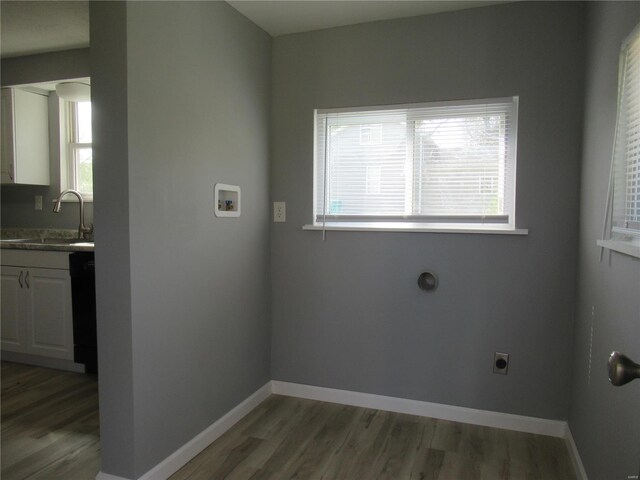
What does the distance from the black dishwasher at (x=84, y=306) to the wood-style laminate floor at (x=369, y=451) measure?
129cm

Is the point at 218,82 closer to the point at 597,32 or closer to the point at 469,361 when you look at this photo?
the point at 597,32

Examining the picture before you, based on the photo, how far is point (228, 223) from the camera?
2.42 metres

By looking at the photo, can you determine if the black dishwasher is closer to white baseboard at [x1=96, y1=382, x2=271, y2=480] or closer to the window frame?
white baseboard at [x1=96, y1=382, x2=271, y2=480]

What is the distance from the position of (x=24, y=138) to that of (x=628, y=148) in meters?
4.21

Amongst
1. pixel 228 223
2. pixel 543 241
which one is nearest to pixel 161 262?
pixel 228 223

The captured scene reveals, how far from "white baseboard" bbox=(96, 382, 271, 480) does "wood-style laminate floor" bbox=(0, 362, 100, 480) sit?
0.30 m

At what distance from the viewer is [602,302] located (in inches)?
68.1

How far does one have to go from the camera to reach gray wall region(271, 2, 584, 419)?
2309mm

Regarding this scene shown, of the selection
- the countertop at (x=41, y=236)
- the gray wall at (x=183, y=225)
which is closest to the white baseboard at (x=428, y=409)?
the gray wall at (x=183, y=225)

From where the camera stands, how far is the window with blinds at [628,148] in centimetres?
143

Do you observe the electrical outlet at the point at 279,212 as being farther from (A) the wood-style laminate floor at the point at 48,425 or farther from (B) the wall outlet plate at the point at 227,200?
(A) the wood-style laminate floor at the point at 48,425

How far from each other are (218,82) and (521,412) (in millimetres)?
2466

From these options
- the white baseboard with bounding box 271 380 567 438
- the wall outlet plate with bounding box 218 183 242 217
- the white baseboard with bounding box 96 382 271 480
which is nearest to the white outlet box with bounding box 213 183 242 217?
the wall outlet plate with bounding box 218 183 242 217

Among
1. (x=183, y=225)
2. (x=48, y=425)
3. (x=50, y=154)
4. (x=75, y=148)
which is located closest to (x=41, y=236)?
(x=50, y=154)
